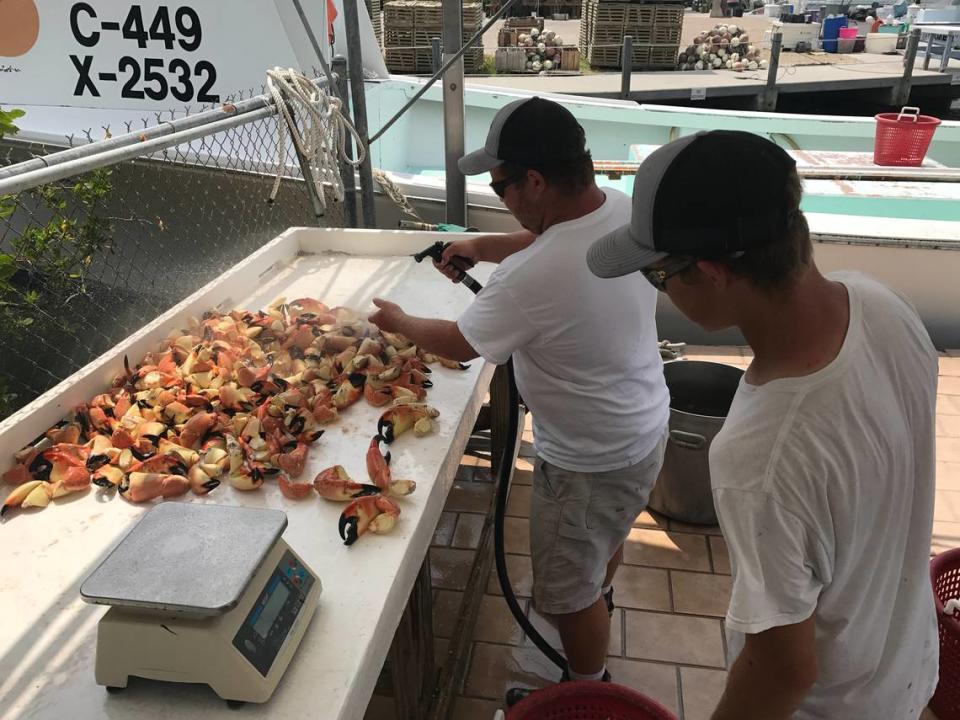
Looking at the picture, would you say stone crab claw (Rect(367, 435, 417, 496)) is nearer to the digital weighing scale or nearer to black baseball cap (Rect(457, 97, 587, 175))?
the digital weighing scale

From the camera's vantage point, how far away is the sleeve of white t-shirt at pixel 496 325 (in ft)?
5.39

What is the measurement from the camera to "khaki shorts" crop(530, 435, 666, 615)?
1.85 metres

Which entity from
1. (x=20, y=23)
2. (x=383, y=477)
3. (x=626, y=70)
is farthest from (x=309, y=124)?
(x=626, y=70)

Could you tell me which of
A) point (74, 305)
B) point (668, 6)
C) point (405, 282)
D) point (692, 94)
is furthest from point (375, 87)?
point (668, 6)

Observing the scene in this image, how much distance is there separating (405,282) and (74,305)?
98.6 inches

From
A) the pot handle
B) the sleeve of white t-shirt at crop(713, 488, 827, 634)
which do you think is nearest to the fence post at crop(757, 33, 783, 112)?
the pot handle

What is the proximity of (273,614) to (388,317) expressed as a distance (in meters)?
0.98

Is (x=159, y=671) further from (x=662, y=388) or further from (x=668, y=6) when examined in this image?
(x=668, y=6)

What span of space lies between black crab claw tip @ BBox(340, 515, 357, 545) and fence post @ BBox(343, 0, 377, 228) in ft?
7.03

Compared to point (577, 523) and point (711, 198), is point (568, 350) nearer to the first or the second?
point (577, 523)

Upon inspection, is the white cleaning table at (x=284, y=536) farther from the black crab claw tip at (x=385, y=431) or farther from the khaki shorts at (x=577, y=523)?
the khaki shorts at (x=577, y=523)

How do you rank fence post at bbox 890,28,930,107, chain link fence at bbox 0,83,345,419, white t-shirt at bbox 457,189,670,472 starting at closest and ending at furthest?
white t-shirt at bbox 457,189,670,472 → chain link fence at bbox 0,83,345,419 → fence post at bbox 890,28,930,107

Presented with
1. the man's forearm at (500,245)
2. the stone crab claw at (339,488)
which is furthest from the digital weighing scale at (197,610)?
the man's forearm at (500,245)

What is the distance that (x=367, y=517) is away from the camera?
1457 mm
